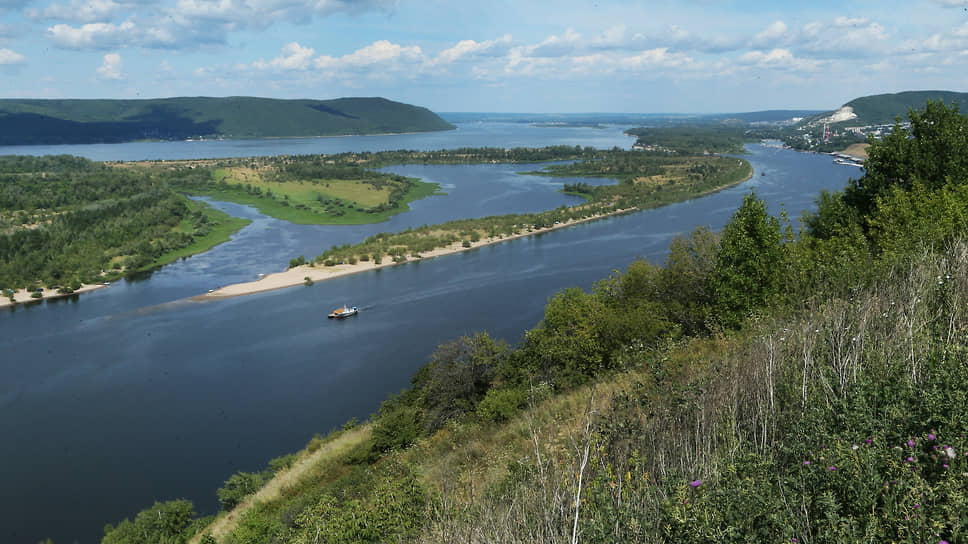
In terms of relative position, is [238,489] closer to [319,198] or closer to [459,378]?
[459,378]

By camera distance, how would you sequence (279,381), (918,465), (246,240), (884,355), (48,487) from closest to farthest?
1. (918,465)
2. (884,355)
3. (48,487)
4. (279,381)
5. (246,240)

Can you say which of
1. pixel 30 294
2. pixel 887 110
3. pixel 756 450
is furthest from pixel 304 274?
pixel 887 110

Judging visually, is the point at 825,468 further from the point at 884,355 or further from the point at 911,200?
the point at 911,200

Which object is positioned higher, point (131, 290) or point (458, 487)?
point (458, 487)

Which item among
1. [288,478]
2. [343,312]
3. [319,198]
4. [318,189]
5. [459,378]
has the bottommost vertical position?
[288,478]

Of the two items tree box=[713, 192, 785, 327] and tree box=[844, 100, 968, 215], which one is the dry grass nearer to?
tree box=[713, 192, 785, 327]

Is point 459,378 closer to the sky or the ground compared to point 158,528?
closer to the sky

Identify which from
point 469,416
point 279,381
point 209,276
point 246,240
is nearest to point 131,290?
point 209,276
